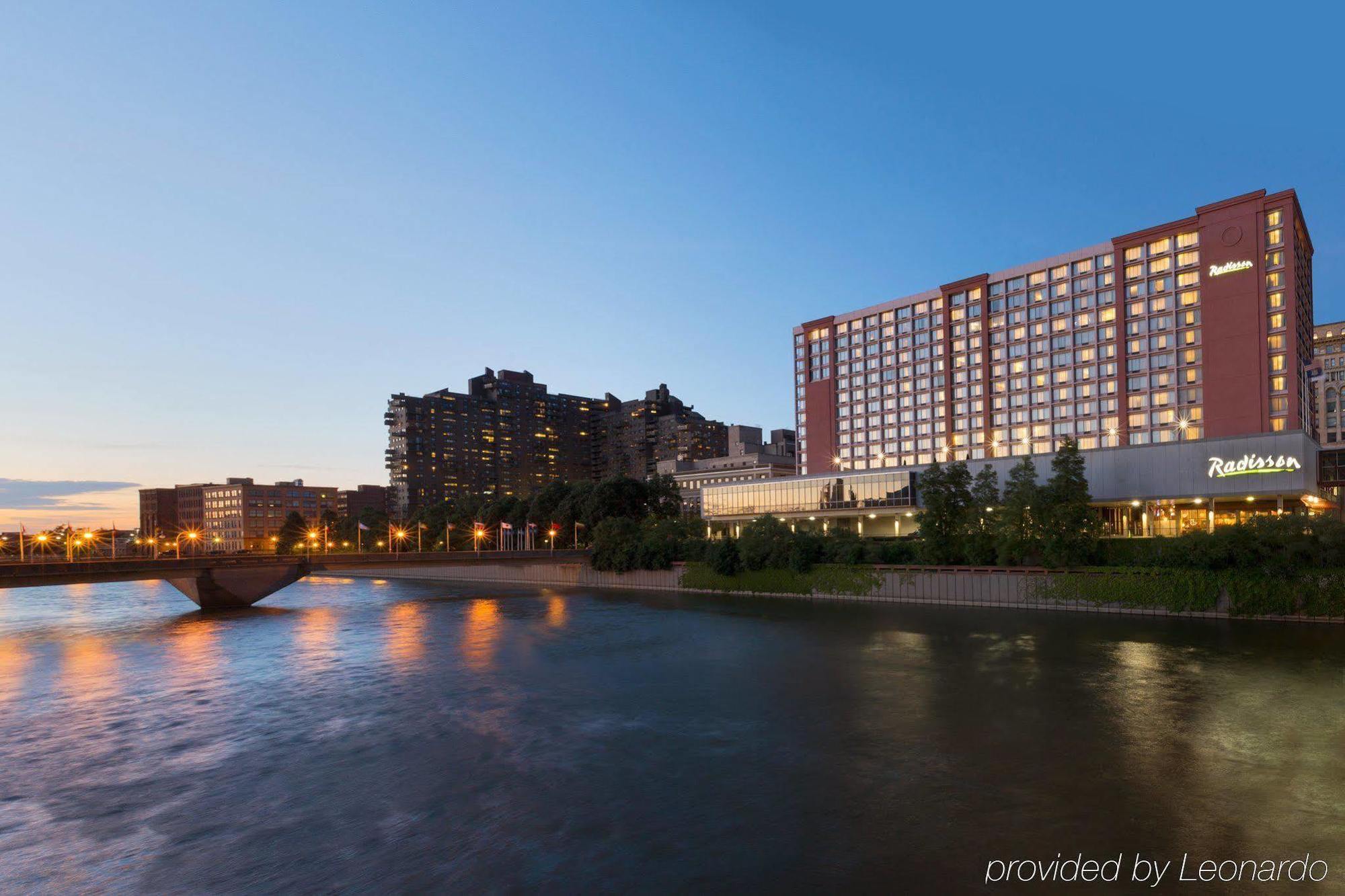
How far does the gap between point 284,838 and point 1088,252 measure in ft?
548

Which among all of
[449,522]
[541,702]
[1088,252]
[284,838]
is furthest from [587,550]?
[1088,252]

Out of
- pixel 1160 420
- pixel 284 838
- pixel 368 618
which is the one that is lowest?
pixel 368 618

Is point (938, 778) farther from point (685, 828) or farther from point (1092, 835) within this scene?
point (685, 828)

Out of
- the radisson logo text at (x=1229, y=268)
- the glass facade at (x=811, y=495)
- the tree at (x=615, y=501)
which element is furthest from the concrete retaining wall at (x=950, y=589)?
the radisson logo text at (x=1229, y=268)

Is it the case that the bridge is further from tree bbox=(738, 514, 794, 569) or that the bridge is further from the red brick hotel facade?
the red brick hotel facade

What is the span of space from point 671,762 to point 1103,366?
147m

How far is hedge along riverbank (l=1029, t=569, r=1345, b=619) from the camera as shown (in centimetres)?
5769

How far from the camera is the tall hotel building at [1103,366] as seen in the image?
400 feet

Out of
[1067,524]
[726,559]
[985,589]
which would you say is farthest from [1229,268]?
[726,559]

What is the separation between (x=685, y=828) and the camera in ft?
68.8

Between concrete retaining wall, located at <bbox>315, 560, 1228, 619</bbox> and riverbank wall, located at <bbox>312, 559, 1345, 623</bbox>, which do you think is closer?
riverbank wall, located at <bbox>312, 559, 1345, 623</bbox>

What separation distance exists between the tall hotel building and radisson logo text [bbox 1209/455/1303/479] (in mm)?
819

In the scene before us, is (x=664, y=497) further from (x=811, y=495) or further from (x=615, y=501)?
(x=811, y=495)

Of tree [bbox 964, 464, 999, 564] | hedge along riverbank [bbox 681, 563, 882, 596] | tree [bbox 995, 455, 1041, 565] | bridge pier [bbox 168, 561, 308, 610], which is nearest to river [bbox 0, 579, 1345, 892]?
tree [bbox 995, 455, 1041, 565]
